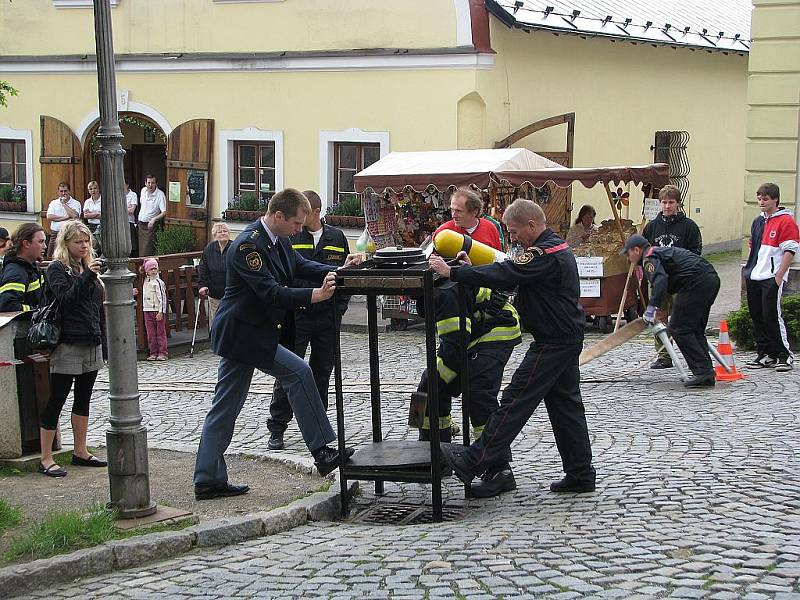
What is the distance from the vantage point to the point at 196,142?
1995 centimetres

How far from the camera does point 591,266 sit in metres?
15.4

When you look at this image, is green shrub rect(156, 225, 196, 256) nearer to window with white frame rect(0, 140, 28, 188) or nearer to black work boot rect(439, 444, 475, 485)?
window with white frame rect(0, 140, 28, 188)

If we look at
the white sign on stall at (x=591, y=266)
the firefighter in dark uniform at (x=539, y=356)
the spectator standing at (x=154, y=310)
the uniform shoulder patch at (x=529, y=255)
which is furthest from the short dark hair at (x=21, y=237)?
the white sign on stall at (x=591, y=266)

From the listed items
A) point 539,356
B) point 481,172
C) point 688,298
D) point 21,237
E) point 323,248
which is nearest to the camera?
point 539,356

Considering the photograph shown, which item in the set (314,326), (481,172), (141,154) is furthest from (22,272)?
(141,154)

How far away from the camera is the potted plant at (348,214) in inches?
725

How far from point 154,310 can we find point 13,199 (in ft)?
28.9

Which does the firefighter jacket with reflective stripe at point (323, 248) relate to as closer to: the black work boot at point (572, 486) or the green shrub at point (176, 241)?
the black work boot at point (572, 486)

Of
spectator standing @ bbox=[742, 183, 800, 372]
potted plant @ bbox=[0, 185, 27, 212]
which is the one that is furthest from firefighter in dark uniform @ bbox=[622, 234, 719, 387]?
potted plant @ bbox=[0, 185, 27, 212]

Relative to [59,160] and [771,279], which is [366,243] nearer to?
[771,279]

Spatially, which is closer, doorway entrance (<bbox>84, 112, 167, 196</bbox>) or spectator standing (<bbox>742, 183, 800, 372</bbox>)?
spectator standing (<bbox>742, 183, 800, 372</bbox>)

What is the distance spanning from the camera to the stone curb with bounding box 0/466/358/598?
5.91 meters

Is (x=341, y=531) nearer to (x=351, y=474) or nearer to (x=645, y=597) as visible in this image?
(x=351, y=474)

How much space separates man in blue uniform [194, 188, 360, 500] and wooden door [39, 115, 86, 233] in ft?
46.9
